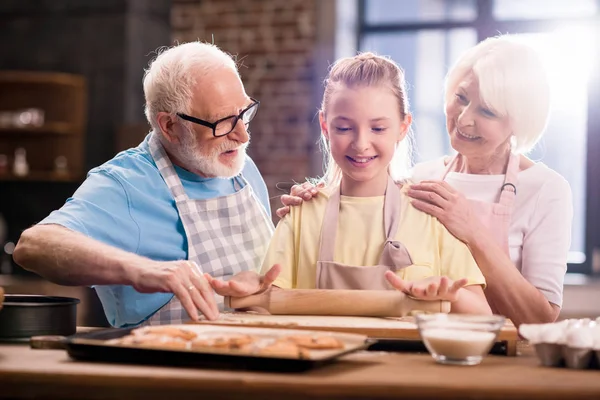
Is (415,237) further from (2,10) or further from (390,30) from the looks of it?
(2,10)

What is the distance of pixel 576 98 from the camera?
6008 millimetres

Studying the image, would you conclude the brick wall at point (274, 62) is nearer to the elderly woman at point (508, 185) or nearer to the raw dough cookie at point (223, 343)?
the elderly woman at point (508, 185)

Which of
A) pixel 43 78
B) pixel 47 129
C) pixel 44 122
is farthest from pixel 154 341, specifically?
pixel 44 122

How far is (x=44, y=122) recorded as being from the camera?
267 inches

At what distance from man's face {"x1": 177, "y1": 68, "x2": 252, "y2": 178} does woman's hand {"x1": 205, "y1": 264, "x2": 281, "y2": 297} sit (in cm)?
54

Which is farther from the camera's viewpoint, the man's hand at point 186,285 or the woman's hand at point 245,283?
the woman's hand at point 245,283

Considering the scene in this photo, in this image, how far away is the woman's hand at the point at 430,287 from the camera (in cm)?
188

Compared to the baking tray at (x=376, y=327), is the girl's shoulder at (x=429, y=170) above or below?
above

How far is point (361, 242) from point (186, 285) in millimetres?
551

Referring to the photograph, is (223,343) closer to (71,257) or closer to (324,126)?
(71,257)

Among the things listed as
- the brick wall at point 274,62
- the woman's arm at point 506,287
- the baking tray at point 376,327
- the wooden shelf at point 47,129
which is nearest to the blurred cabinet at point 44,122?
the wooden shelf at point 47,129

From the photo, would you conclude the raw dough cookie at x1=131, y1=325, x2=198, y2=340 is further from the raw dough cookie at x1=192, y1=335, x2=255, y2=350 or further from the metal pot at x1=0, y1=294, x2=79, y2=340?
the metal pot at x1=0, y1=294, x2=79, y2=340

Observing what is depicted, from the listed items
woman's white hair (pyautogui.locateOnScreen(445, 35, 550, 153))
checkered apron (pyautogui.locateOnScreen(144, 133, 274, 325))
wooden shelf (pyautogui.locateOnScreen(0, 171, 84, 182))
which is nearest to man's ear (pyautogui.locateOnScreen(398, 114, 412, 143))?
woman's white hair (pyautogui.locateOnScreen(445, 35, 550, 153))

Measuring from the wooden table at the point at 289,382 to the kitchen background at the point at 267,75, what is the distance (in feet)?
11.9
